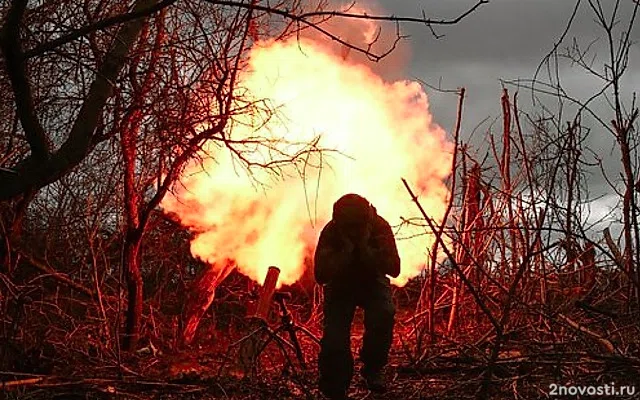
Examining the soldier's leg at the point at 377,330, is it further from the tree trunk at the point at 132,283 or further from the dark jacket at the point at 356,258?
the tree trunk at the point at 132,283

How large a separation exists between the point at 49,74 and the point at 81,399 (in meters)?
3.01

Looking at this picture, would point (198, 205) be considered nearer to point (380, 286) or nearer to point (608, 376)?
point (380, 286)

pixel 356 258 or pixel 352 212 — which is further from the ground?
pixel 352 212

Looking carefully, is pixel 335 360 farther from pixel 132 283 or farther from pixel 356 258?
pixel 132 283

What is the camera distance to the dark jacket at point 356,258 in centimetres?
558

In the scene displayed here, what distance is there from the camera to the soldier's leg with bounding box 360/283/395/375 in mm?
5559

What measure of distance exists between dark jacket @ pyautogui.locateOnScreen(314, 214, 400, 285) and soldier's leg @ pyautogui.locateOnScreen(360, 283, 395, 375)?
6.2 inches

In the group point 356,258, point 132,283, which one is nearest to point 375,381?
point 356,258

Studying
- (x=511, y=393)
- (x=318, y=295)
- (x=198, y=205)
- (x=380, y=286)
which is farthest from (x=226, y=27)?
(x=511, y=393)

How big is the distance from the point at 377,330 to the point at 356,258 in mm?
518

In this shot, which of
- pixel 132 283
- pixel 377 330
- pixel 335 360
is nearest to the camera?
pixel 335 360

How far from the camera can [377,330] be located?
220 inches

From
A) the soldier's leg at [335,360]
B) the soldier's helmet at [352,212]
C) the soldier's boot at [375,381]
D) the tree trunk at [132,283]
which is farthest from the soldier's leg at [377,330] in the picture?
the tree trunk at [132,283]

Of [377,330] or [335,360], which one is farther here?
[377,330]
